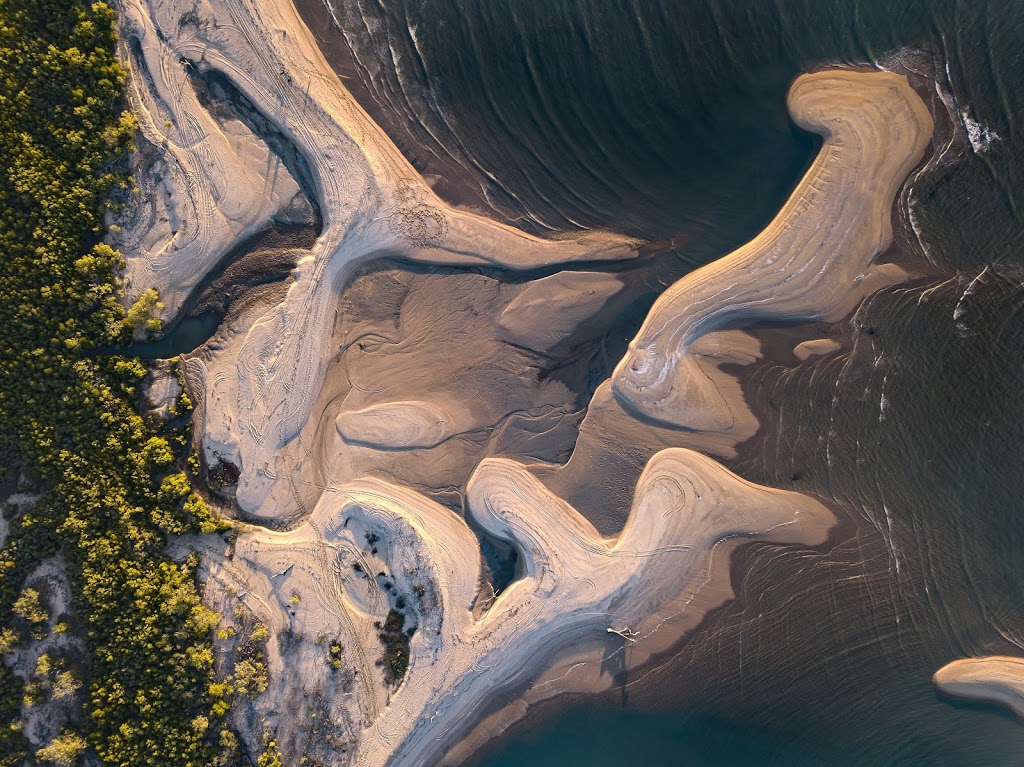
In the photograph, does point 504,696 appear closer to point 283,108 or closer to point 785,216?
point 785,216

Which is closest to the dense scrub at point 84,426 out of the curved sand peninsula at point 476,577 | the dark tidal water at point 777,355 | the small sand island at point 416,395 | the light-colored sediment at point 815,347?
the small sand island at point 416,395

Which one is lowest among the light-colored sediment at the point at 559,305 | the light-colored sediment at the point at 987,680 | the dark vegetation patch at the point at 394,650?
the dark vegetation patch at the point at 394,650

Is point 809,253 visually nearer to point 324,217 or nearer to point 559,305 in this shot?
point 559,305

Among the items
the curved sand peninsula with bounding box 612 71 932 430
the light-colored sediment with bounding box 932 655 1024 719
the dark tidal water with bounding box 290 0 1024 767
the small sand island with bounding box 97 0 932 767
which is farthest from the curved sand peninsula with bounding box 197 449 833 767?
the light-colored sediment with bounding box 932 655 1024 719

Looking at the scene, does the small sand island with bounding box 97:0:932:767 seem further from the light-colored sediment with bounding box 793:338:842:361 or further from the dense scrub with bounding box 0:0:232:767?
the dense scrub with bounding box 0:0:232:767

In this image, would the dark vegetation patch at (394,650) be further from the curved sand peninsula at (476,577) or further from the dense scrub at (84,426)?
the dense scrub at (84,426)

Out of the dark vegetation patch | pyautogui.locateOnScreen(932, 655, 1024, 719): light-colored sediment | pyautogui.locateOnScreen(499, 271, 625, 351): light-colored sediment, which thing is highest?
pyautogui.locateOnScreen(499, 271, 625, 351): light-colored sediment

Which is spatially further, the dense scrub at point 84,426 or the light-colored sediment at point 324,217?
the light-colored sediment at point 324,217

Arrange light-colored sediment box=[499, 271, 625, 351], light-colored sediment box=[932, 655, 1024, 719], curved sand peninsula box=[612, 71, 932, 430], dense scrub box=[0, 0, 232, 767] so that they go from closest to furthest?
dense scrub box=[0, 0, 232, 767], curved sand peninsula box=[612, 71, 932, 430], light-colored sediment box=[932, 655, 1024, 719], light-colored sediment box=[499, 271, 625, 351]
